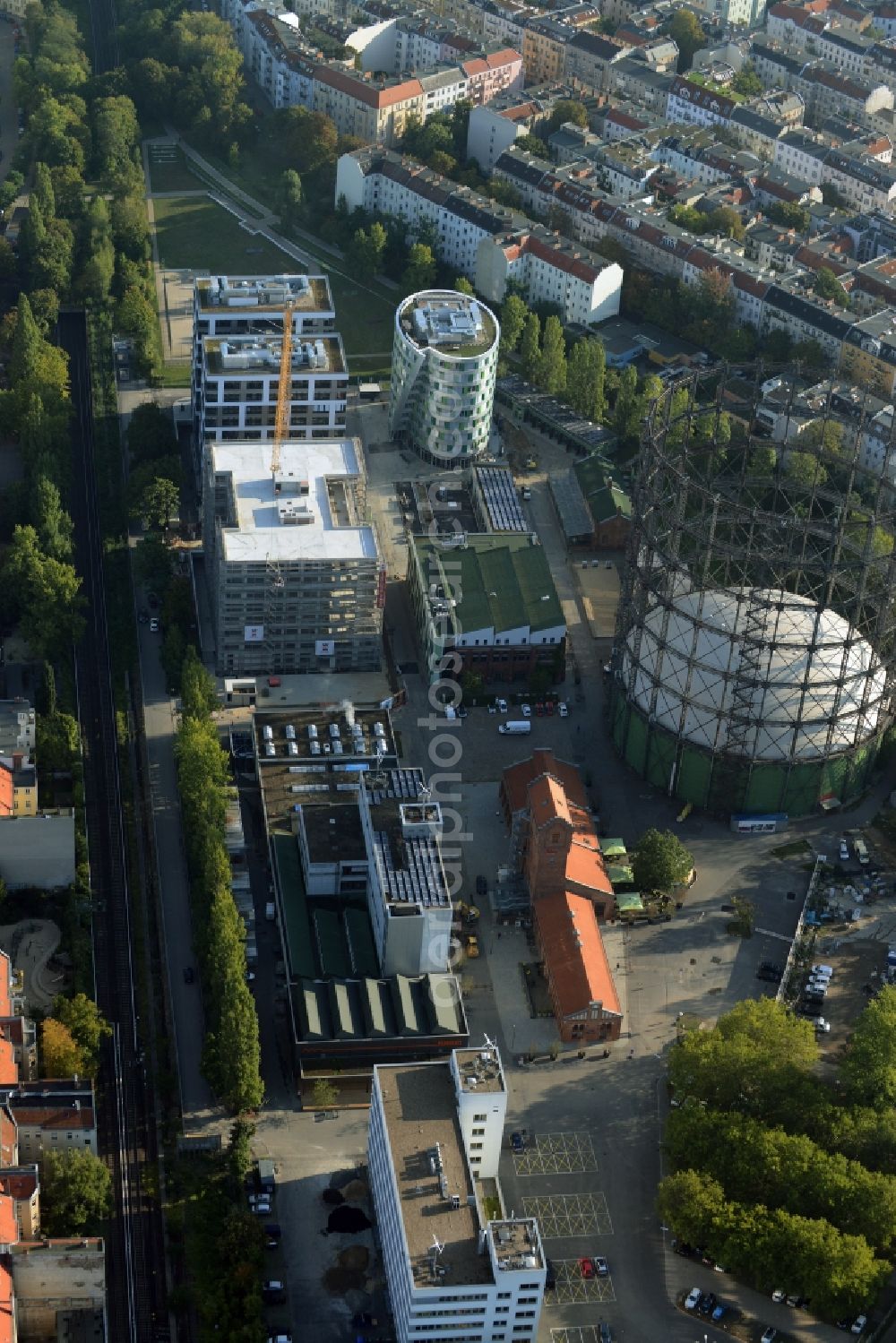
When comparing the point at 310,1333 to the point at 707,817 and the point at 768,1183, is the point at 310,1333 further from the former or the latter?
the point at 707,817

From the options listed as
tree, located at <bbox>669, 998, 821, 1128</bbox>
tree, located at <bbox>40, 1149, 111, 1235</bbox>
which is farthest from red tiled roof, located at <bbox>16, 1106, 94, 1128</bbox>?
tree, located at <bbox>669, 998, 821, 1128</bbox>

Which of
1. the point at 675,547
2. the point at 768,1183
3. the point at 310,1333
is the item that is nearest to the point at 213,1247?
the point at 310,1333

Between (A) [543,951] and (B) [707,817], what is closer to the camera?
(A) [543,951]

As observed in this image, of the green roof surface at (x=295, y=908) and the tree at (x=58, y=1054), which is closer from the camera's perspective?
the tree at (x=58, y=1054)

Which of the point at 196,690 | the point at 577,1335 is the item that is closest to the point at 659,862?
the point at 196,690

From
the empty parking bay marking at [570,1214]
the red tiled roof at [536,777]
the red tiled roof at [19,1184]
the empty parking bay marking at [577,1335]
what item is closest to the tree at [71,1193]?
the red tiled roof at [19,1184]

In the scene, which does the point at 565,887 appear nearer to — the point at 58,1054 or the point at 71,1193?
the point at 58,1054

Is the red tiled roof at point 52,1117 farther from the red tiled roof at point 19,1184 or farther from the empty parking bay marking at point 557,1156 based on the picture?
the empty parking bay marking at point 557,1156
